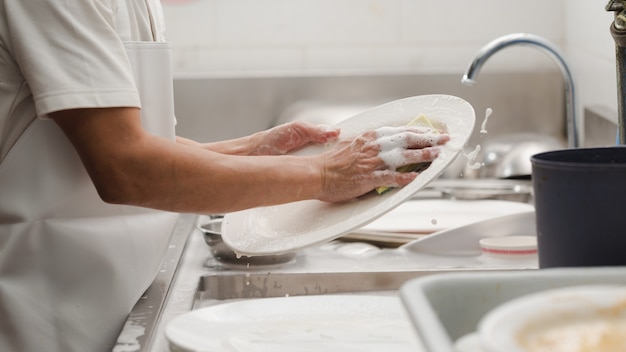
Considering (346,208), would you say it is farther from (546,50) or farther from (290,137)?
(546,50)

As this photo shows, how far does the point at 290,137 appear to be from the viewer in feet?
5.37

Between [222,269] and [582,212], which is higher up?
[582,212]

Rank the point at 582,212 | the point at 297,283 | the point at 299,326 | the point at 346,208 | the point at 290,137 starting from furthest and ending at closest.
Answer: the point at 290,137 → the point at 297,283 → the point at 346,208 → the point at 299,326 → the point at 582,212

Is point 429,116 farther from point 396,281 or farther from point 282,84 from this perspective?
point 282,84

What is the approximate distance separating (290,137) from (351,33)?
184 cm

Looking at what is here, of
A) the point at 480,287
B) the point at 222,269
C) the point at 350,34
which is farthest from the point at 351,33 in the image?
the point at 480,287

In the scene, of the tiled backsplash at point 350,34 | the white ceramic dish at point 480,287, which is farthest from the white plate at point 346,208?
the tiled backsplash at point 350,34

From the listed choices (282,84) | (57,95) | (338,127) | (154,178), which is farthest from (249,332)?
(282,84)

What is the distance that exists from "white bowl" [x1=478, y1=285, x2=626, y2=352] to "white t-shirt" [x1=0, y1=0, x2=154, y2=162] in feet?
2.49

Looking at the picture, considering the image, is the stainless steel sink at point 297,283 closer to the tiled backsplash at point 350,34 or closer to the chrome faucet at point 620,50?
the chrome faucet at point 620,50

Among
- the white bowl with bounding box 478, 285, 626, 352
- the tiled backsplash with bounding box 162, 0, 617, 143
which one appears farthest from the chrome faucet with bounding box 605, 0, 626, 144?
the tiled backsplash with bounding box 162, 0, 617, 143

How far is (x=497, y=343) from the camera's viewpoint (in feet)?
1.93

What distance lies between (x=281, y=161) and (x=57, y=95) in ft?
1.11

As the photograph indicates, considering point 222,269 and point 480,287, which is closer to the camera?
point 480,287
